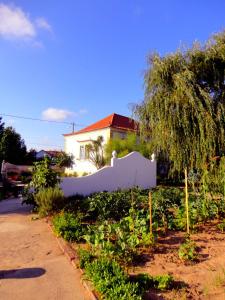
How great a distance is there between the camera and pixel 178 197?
424 inches

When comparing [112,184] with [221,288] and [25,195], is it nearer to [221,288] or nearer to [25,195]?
[25,195]

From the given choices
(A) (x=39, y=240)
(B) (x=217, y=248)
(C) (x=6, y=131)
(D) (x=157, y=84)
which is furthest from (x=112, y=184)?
(C) (x=6, y=131)

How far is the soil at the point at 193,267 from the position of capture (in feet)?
13.3

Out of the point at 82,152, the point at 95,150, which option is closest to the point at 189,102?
the point at 95,150

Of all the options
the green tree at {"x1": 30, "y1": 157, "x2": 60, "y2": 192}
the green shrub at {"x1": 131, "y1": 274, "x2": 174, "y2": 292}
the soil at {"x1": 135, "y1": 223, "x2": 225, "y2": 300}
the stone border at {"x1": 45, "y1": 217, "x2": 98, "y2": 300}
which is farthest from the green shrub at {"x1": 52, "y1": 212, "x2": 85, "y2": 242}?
the green tree at {"x1": 30, "y1": 157, "x2": 60, "y2": 192}

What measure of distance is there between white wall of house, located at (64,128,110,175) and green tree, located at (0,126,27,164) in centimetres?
442

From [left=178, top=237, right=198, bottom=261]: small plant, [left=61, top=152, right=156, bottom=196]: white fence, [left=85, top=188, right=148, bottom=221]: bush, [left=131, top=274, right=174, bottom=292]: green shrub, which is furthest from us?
[left=61, top=152, right=156, bottom=196]: white fence

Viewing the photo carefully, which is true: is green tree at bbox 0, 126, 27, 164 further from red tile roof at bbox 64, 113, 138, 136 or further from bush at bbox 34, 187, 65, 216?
bush at bbox 34, 187, 65, 216

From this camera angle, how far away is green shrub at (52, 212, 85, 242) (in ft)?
21.5

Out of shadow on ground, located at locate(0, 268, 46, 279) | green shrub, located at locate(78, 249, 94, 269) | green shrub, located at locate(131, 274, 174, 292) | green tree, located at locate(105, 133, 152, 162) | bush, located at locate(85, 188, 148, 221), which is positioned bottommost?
shadow on ground, located at locate(0, 268, 46, 279)

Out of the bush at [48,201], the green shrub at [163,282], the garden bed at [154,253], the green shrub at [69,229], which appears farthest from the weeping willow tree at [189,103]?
the green shrub at [163,282]

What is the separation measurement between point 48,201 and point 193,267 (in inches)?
219

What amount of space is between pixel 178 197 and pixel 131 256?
5.88m

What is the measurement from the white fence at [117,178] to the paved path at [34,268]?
14.5 ft
